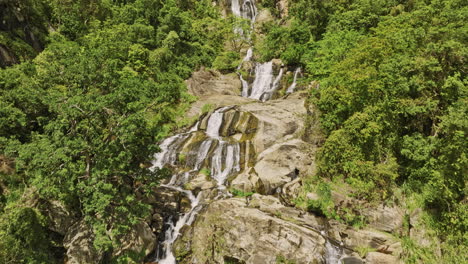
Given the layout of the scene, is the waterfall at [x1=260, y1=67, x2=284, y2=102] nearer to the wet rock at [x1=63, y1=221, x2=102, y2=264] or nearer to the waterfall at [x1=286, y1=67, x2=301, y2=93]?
the waterfall at [x1=286, y1=67, x2=301, y2=93]

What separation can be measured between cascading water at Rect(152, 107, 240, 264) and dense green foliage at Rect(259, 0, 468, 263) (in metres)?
7.08

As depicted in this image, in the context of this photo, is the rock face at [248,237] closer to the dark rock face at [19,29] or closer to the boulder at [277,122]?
the boulder at [277,122]

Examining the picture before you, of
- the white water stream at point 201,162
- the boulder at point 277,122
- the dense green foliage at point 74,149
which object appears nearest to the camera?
the dense green foliage at point 74,149

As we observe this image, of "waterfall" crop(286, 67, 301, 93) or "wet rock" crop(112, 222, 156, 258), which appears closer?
"wet rock" crop(112, 222, 156, 258)

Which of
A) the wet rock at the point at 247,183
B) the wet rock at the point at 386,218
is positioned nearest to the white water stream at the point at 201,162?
the wet rock at the point at 247,183

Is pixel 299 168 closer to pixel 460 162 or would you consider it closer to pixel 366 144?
pixel 366 144

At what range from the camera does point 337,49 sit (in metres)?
A: 23.6

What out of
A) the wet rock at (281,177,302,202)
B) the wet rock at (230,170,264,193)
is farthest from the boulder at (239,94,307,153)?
the wet rock at (281,177,302,202)

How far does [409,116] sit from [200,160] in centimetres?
1540

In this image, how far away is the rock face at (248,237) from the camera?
13.3 metres

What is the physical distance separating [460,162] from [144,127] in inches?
645

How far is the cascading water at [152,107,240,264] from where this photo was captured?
16219 millimetres

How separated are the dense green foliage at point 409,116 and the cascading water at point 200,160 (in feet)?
→ 23.2

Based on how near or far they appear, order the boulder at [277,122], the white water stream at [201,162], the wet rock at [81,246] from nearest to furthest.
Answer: the wet rock at [81,246], the white water stream at [201,162], the boulder at [277,122]
